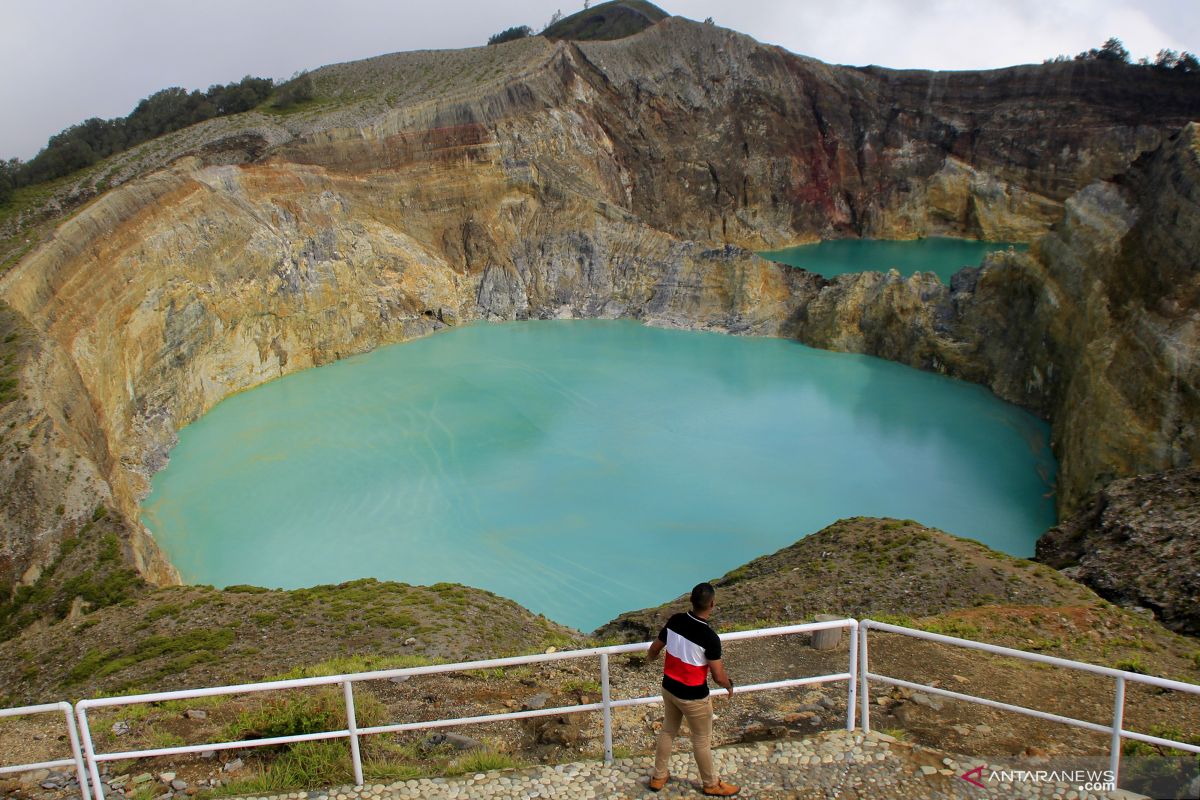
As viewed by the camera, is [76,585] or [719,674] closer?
[719,674]

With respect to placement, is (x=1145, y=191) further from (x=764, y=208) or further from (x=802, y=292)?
(x=764, y=208)

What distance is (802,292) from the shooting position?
1487 inches

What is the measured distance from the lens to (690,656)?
17.7 feet

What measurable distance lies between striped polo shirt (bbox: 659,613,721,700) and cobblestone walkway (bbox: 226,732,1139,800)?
0.82 m

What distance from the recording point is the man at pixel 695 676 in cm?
534

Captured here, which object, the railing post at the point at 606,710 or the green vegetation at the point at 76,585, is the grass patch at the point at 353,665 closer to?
the railing post at the point at 606,710

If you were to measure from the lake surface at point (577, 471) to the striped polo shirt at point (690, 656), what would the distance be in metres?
11.0

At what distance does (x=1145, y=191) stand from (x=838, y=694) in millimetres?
21943

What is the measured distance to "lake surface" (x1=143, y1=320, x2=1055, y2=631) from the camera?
60.8ft

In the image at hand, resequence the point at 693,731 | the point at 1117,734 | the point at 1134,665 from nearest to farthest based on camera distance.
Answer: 1. the point at 1117,734
2. the point at 693,731
3. the point at 1134,665

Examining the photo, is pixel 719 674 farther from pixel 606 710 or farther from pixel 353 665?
pixel 353 665

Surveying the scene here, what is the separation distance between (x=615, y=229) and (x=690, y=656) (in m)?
37.8

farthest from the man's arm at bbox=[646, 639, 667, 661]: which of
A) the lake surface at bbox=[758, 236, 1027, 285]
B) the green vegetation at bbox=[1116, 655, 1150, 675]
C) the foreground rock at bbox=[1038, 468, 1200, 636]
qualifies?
the lake surface at bbox=[758, 236, 1027, 285]

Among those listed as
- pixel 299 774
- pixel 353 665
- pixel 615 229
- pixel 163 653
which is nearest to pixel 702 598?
pixel 299 774
